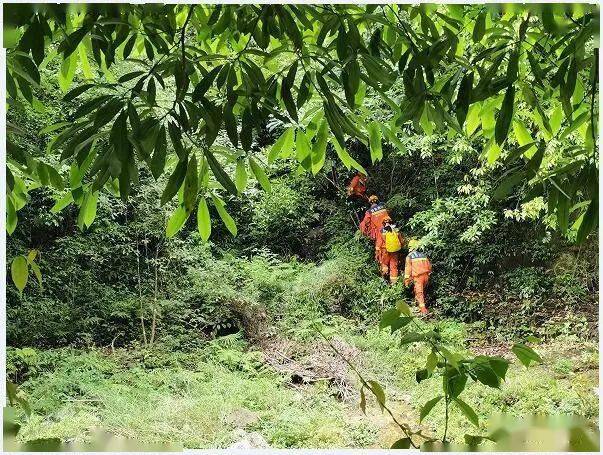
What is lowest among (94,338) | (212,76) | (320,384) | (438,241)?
(320,384)

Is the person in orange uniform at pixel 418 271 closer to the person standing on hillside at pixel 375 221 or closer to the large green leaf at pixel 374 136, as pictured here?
the person standing on hillside at pixel 375 221

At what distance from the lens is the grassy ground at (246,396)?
9.77 feet

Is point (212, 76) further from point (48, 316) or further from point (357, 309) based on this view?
point (357, 309)

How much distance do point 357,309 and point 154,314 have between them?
1.52 meters

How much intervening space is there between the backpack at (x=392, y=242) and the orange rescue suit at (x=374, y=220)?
0.16 metres

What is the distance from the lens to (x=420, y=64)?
573 millimetres

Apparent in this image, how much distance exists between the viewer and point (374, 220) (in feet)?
16.1

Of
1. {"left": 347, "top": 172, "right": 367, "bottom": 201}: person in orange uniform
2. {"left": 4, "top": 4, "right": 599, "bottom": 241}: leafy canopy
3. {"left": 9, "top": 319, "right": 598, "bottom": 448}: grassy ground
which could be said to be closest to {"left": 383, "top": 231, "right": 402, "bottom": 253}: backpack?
{"left": 347, "top": 172, "right": 367, "bottom": 201}: person in orange uniform

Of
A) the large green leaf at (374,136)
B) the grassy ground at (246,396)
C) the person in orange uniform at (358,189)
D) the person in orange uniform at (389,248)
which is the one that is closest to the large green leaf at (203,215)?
the large green leaf at (374,136)

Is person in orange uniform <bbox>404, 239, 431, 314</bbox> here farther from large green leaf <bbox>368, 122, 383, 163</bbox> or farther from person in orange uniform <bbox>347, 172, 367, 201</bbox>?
A: large green leaf <bbox>368, 122, 383, 163</bbox>

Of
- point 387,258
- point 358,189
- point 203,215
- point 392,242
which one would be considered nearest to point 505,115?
point 203,215

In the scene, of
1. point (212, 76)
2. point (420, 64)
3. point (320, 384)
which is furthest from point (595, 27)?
point (320, 384)

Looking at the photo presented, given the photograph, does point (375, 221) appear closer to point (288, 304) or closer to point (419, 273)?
point (419, 273)

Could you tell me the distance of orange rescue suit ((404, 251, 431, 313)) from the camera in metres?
4.41
